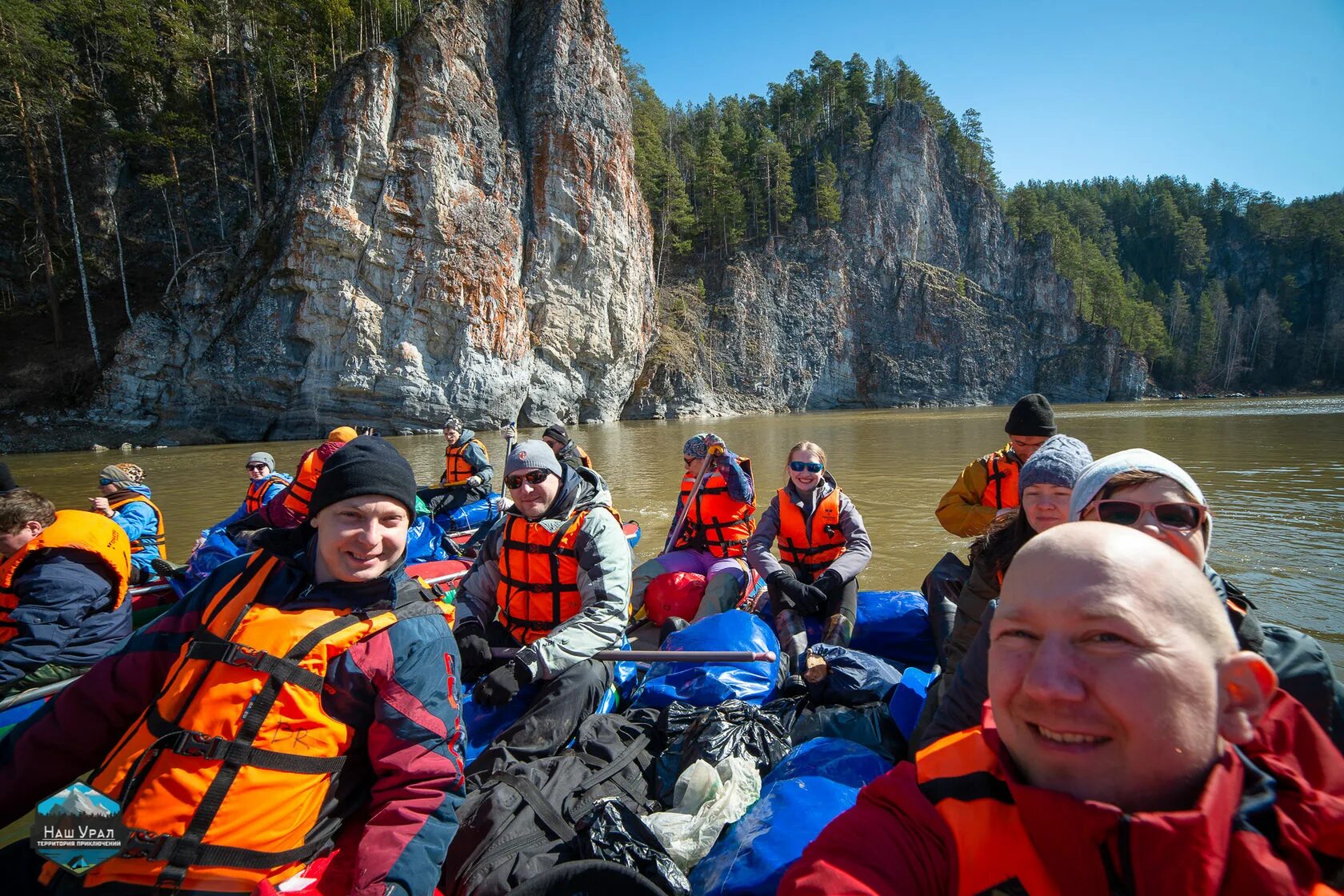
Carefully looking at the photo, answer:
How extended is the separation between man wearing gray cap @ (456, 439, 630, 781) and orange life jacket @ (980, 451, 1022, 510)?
3253 millimetres

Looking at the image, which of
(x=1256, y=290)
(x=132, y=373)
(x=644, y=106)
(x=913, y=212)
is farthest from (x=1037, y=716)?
(x=1256, y=290)

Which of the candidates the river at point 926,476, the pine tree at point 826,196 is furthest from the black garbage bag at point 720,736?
the pine tree at point 826,196

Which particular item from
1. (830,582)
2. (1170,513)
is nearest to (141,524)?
(830,582)

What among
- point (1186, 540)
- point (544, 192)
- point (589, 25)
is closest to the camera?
point (1186, 540)

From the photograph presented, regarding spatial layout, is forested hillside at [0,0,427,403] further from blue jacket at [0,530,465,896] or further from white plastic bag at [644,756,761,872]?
white plastic bag at [644,756,761,872]

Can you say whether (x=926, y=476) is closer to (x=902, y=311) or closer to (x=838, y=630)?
(x=838, y=630)

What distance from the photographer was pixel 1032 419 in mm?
4219

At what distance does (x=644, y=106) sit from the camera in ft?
151

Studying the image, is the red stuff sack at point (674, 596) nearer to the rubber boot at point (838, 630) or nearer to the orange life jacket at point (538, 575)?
the rubber boot at point (838, 630)

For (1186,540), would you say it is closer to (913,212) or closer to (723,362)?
(723,362)

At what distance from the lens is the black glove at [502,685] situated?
2836mm

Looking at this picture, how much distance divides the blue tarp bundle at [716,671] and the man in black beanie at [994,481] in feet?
6.56

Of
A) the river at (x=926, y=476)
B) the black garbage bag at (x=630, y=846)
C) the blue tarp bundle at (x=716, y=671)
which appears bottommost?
the river at (x=926, y=476)

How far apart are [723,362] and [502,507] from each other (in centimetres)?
3673
